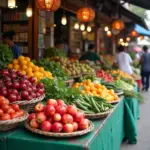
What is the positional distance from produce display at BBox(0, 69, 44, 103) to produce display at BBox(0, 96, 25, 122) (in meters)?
0.25

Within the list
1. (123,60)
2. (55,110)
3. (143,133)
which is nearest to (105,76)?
(143,133)

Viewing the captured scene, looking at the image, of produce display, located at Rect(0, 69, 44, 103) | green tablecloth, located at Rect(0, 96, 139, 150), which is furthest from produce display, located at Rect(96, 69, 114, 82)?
green tablecloth, located at Rect(0, 96, 139, 150)

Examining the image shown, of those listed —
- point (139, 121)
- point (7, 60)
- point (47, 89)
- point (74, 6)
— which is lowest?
point (139, 121)

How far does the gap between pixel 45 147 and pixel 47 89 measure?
1430mm

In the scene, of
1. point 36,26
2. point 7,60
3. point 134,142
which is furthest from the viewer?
point 36,26

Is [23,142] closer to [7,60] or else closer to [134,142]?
[7,60]

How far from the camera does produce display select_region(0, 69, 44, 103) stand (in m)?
3.24

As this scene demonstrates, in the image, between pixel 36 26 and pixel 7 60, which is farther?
pixel 36 26

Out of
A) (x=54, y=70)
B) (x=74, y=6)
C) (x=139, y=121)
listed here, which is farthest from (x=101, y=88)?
(x=74, y=6)

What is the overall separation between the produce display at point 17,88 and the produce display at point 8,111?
249mm

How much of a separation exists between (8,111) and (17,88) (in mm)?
639

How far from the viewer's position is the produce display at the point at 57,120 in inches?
104

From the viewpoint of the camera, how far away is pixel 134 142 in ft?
18.0

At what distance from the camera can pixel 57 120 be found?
271 centimetres
